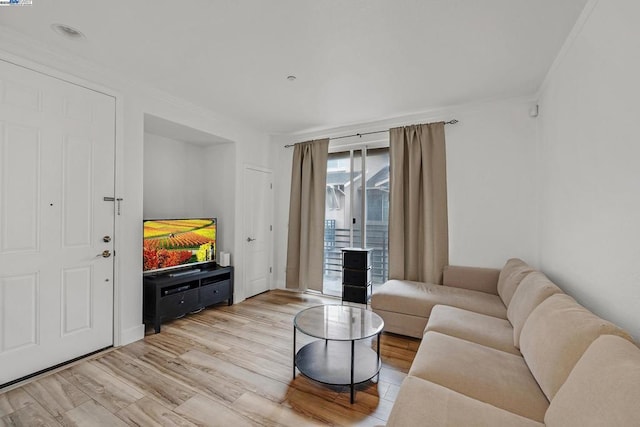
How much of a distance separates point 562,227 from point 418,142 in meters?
1.82

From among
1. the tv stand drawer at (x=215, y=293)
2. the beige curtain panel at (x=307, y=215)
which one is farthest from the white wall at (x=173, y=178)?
the beige curtain panel at (x=307, y=215)

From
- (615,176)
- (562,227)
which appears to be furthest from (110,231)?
(562,227)

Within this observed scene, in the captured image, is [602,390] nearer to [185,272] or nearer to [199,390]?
[199,390]

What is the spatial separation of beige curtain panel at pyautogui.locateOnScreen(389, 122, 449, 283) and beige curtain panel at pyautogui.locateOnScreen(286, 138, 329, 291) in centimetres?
109

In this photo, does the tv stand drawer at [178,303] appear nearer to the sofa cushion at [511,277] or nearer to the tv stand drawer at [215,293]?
the tv stand drawer at [215,293]

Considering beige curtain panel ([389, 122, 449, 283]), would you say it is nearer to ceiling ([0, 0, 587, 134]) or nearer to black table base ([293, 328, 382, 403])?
ceiling ([0, 0, 587, 134])

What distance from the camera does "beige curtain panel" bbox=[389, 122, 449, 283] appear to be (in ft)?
11.4

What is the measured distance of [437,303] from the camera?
9.03ft

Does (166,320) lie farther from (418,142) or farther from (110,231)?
(418,142)


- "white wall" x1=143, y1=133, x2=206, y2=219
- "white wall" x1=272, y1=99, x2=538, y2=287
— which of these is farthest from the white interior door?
"white wall" x1=272, y1=99, x2=538, y2=287

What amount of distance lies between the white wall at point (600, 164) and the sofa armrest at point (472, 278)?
71 centimetres

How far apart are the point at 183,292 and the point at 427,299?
273 centimetres

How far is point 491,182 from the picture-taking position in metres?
3.32

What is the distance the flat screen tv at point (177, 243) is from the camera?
10.1ft
